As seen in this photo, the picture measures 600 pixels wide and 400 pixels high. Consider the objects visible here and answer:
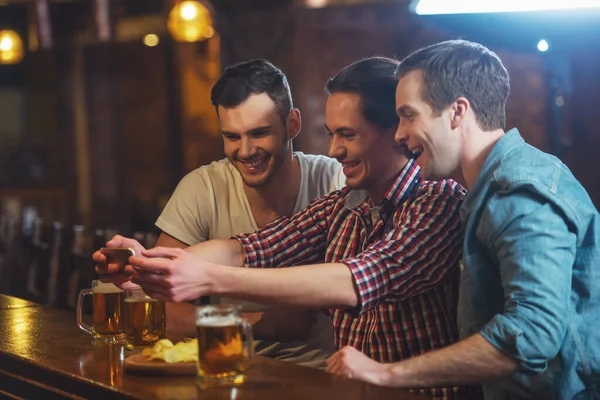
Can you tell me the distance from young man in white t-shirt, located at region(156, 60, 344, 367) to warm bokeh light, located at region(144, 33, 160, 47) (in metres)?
6.47

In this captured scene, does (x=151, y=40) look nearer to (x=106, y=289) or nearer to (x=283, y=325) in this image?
(x=283, y=325)

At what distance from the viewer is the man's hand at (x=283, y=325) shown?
2.86 metres

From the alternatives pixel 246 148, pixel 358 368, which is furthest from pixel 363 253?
pixel 246 148

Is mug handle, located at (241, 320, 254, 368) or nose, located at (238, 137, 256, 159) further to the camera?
nose, located at (238, 137, 256, 159)

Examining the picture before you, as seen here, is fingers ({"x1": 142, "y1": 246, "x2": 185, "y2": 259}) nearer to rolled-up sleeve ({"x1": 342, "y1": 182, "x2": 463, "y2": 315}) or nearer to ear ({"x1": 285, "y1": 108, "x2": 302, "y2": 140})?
rolled-up sleeve ({"x1": 342, "y1": 182, "x2": 463, "y2": 315})

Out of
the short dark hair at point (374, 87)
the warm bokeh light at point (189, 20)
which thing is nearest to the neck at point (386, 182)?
the short dark hair at point (374, 87)

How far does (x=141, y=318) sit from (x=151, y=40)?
771cm

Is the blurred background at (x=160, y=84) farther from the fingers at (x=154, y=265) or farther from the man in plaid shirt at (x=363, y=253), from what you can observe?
the fingers at (x=154, y=265)

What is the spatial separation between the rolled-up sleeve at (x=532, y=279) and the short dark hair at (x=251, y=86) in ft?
4.18

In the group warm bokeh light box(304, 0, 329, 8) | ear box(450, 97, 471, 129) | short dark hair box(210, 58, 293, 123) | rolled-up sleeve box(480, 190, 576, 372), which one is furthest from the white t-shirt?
warm bokeh light box(304, 0, 329, 8)

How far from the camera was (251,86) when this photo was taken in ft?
10.0

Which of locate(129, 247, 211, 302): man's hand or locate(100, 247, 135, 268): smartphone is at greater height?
locate(100, 247, 135, 268): smartphone

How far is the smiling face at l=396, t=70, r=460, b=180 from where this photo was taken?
2158 millimetres

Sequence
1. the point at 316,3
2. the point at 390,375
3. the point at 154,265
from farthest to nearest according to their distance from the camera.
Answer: the point at 316,3 → the point at 154,265 → the point at 390,375
